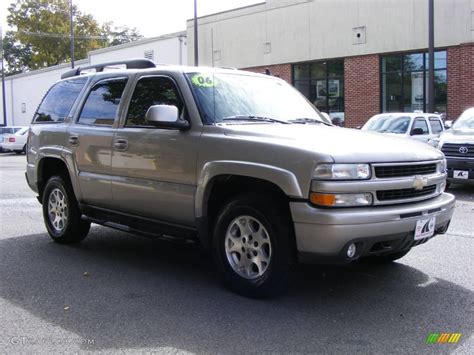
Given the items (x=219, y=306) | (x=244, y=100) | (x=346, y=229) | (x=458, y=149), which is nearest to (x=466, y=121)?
(x=458, y=149)

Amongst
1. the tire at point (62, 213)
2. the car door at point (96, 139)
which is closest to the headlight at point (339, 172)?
the car door at point (96, 139)

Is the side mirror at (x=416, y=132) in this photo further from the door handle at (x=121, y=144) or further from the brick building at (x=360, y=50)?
the door handle at (x=121, y=144)

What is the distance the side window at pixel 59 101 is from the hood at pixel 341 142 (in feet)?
8.82

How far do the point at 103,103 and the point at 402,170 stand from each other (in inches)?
131

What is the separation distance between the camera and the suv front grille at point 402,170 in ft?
14.1

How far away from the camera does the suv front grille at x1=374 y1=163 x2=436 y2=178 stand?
4305 mm

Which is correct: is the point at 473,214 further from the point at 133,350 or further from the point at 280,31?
the point at 280,31

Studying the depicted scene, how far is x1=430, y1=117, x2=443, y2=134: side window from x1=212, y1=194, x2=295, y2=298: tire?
11638mm

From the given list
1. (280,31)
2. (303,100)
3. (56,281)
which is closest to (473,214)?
(303,100)

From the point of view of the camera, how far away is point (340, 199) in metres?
4.12

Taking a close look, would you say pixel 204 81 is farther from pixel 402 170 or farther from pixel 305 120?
pixel 402 170

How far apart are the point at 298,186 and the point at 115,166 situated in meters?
2.28

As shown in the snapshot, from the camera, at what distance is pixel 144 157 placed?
211 inches

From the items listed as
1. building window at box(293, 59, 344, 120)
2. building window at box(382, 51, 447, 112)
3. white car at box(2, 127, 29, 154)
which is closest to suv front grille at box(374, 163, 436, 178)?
building window at box(382, 51, 447, 112)
